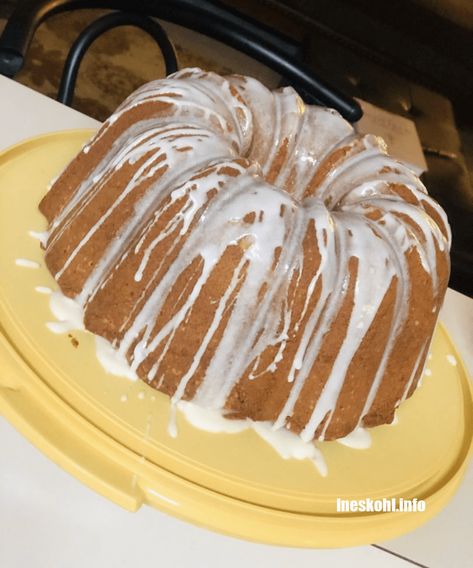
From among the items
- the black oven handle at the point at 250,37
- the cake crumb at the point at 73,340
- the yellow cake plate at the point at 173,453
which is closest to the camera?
the yellow cake plate at the point at 173,453

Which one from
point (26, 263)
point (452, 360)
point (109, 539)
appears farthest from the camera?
point (452, 360)

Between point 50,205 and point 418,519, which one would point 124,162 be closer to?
point 50,205

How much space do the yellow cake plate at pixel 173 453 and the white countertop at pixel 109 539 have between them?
0.06 m

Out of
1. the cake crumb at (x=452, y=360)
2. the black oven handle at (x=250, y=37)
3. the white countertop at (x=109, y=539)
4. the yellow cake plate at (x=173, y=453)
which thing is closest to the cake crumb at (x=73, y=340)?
the yellow cake plate at (x=173, y=453)

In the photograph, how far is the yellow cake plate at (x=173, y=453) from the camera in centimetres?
66

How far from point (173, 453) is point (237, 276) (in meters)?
0.21

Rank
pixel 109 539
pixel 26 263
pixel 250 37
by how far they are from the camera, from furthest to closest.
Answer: pixel 250 37 < pixel 26 263 < pixel 109 539

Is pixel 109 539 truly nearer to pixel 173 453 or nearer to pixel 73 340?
pixel 173 453

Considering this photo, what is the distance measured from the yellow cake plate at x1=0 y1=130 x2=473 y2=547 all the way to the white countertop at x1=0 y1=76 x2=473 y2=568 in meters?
0.06

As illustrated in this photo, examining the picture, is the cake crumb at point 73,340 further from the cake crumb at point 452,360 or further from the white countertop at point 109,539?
the cake crumb at point 452,360

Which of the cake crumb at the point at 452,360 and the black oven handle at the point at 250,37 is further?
the black oven handle at the point at 250,37

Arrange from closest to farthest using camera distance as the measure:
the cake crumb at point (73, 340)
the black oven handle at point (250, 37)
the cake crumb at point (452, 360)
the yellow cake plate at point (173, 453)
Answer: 1. the yellow cake plate at point (173, 453)
2. the cake crumb at point (73, 340)
3. the cake crumb at point (452, 360)
4. the black oven handle at point (250, 37)

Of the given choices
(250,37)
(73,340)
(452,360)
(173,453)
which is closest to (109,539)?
(173,453)

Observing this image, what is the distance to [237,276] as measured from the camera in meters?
0.75
